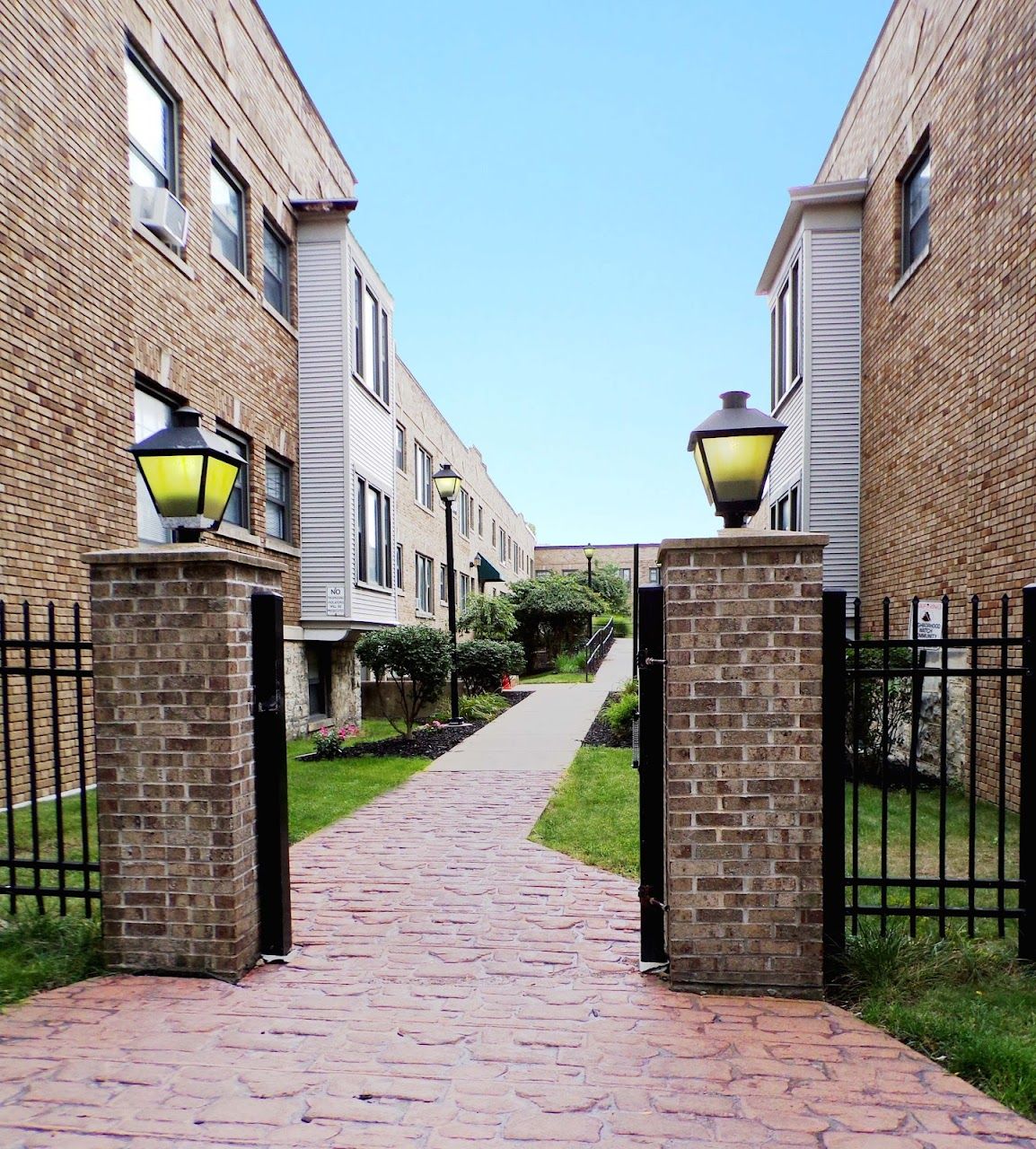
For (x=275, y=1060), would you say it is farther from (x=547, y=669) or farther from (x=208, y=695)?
(x=547, y=669)

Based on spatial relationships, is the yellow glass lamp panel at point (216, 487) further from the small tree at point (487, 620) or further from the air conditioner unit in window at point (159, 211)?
the small tree at point (487, 620)

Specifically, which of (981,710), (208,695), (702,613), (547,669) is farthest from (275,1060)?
(547,669)

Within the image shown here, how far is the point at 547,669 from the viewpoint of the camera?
2512 cm

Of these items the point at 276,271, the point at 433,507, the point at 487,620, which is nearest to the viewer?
the point at 276,271

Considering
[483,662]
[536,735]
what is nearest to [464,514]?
[483,662]

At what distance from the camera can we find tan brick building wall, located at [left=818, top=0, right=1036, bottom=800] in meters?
7.06

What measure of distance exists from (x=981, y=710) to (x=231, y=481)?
6.93 meters

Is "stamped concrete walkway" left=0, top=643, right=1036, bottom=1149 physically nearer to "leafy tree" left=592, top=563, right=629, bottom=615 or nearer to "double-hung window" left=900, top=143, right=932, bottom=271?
"double-hung window" left=900, top=143, right=932, bottom=271

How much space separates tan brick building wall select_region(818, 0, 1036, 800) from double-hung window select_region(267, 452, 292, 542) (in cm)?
848

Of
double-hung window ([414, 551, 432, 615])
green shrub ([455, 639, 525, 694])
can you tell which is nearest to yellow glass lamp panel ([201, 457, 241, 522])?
green shrub ([455, 639, 525, 694])

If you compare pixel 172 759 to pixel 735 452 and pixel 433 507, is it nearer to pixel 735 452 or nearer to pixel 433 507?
pixel 735 452

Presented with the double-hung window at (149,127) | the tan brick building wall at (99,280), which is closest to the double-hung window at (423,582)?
the tan brick building wall at (99,280)

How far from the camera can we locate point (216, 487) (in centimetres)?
399

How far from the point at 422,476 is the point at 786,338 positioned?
10837 mm
